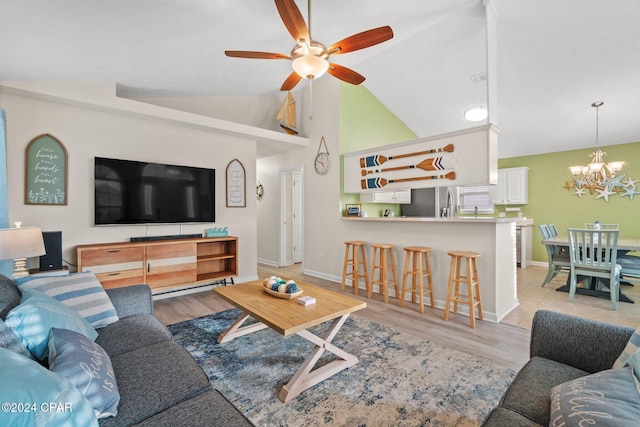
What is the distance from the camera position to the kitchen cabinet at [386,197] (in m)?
4.82

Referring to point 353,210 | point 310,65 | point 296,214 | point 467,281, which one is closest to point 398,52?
point 353,210

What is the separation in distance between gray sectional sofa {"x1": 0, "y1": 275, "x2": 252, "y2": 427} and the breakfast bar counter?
9.44ft

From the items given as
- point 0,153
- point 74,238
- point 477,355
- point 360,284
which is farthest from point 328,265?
point 0,153

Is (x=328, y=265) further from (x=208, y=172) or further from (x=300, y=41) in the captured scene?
(x=300, y=41)

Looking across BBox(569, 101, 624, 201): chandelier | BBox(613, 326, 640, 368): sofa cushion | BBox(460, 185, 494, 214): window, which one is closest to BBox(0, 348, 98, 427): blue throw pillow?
BBox(613, 326, 640, 368): sofa cushion

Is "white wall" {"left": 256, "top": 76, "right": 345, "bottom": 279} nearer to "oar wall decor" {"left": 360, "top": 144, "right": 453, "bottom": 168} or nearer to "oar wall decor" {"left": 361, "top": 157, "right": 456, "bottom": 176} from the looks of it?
"oar wall decor" {"left": 360, "top": 144, "right": 453, "bottom": 168}

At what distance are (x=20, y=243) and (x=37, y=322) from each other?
5.27 ft

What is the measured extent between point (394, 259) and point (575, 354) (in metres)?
2.52

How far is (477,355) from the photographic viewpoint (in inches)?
91.9

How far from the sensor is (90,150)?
130 inches

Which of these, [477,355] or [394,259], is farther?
[394,259]

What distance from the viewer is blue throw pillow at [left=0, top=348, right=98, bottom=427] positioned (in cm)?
67

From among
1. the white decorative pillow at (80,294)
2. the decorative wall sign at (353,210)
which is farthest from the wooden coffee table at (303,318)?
the decorative wall sign at (353,210)

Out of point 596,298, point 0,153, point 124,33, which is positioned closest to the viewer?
point 124,33
